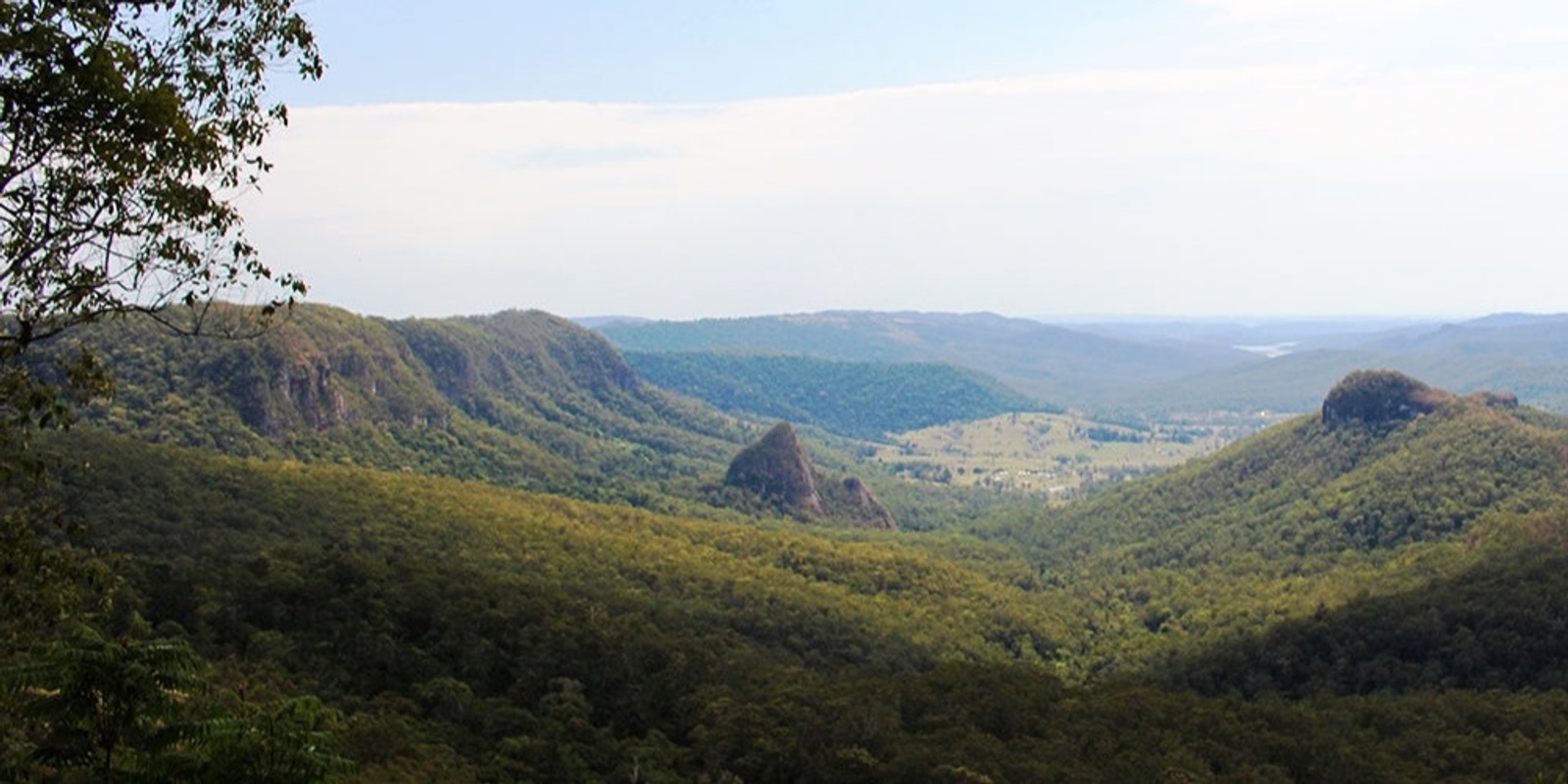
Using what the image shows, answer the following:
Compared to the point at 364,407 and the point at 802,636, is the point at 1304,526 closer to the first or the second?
the point at 802,636

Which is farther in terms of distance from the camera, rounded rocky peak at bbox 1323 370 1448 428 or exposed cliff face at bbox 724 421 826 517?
exposed cliff face at bbox 724 421 826 517

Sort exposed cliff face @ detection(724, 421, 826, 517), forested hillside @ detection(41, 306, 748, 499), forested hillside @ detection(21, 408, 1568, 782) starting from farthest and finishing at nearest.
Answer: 1. exposed cliff face @ detection(724, 421, 826, 517)
2. forested hillside @ detection(41, 306, 748, 499)
3. forested hillside @ detection(21, 408, 1568, 782)

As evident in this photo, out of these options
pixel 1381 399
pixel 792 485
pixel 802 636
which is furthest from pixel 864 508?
pixel 802 636

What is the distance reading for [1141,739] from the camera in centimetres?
4322

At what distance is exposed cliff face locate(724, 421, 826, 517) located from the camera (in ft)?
480

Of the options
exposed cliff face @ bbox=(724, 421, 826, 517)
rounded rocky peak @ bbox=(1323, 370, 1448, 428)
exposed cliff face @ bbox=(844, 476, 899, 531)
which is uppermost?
rounded rocky peak @ bbox=(1323, 370, 1448, 428)

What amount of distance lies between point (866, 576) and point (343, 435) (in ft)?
219

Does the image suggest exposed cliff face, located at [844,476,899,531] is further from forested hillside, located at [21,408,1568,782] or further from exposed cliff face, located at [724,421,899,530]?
forested hillside, located at [21,408,1568,782]

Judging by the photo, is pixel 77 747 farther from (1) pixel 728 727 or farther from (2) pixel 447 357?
(2) pixel 447 357

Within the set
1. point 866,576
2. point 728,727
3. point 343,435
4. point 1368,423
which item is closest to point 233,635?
point 728,727

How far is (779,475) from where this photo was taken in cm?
14812

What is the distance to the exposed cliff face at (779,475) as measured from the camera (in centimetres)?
14625

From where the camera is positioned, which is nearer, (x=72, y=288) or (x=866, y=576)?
(x=72, y=288)

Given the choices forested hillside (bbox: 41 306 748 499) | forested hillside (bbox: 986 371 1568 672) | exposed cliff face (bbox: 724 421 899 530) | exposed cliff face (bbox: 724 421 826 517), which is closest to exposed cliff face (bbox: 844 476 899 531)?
exposed cliff face (bbox: 724 421 899 530)
